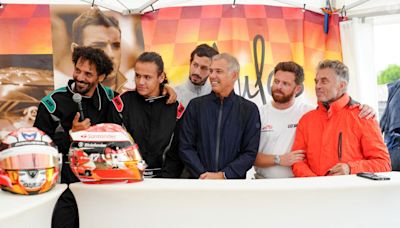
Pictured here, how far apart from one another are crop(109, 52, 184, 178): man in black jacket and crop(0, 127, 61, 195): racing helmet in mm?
1158

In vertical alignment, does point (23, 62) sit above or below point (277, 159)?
above

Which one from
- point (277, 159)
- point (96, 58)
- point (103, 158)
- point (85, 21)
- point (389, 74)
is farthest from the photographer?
point (389, 74)

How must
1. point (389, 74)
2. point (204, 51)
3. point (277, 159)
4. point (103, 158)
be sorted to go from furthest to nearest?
point (389, 74), point (204, 51), point (277, 159), point (103, 158)

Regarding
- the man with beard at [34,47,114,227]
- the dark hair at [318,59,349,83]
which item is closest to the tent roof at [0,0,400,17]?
the man with beard at [34,47,114,227]

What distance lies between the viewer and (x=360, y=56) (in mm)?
3631

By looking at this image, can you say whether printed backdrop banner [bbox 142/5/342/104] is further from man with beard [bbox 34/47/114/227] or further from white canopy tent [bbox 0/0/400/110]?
man with beard [bbox 34/47/114/227]

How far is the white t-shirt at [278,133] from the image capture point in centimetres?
271

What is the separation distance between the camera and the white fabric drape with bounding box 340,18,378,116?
363 cm

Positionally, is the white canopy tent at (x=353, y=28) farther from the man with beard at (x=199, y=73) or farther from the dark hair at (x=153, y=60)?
the dark hair at (x=153, y=60)

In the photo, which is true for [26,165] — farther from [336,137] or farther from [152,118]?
[336,137]

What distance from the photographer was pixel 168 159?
2.66 m

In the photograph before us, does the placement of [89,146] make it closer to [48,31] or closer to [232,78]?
[232,78]

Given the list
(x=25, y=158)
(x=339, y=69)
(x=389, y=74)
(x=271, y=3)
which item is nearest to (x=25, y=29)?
(x=271, y=3)

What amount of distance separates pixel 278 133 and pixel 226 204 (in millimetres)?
1311
